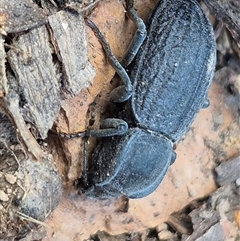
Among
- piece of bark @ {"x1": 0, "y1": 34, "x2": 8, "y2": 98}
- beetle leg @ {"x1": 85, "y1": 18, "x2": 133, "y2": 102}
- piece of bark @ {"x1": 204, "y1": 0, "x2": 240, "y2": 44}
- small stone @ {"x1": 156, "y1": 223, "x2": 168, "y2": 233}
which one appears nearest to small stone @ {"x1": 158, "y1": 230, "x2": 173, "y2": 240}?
small stone @ {"x1": 156, "y1": 223, "x2": 168, "y2": 233}

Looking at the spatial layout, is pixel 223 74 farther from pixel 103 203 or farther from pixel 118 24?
pixel 103 203

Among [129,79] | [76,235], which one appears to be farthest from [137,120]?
[76,235]

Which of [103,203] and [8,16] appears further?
[103,203]

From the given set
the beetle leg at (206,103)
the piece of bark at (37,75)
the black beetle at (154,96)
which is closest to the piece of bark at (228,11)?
the black beetle at (154,96)

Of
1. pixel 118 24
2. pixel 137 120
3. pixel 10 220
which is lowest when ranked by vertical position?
pixel 10 220

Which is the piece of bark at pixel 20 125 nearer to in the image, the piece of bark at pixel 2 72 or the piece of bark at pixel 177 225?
the piece of bark at pixel 2 72
